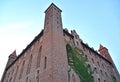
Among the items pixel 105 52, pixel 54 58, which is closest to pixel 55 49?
pixel 54 58

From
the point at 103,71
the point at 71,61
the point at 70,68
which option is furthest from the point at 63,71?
the point at 103,71

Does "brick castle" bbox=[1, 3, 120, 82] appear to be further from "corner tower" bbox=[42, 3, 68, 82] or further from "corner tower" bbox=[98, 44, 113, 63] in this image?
"corner tower" bbox=[98, 44, 113, 63]

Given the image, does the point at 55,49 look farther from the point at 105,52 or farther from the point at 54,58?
the point at 105,52

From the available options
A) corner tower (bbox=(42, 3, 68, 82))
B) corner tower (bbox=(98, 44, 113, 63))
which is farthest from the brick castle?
corner tower (bbox=(98, 44, 113, 63))

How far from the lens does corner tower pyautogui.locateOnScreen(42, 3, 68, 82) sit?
12.7 m

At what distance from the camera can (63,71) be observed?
13.4 m

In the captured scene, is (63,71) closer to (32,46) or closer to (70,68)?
(70,68)

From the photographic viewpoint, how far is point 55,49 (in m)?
14.4

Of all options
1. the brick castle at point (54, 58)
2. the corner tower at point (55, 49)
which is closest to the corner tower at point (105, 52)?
the brick castle at point (54, 58)

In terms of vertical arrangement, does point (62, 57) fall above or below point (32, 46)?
below

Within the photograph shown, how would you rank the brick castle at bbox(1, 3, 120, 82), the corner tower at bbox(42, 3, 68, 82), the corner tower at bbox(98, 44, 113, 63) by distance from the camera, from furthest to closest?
1. the corner tower at bbox(98, 44, 113, 63)
2. the brick castle at bbox(1, 3, 120, 82)
3. the corner tower at bbox(42, 3, 68, 82)

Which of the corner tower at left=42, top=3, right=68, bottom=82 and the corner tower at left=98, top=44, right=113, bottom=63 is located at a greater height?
the corner tower at left=98, top=44, right=113, bottom=63

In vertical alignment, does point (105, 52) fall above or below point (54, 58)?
above

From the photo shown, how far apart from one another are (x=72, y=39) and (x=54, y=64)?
7.95 metres
